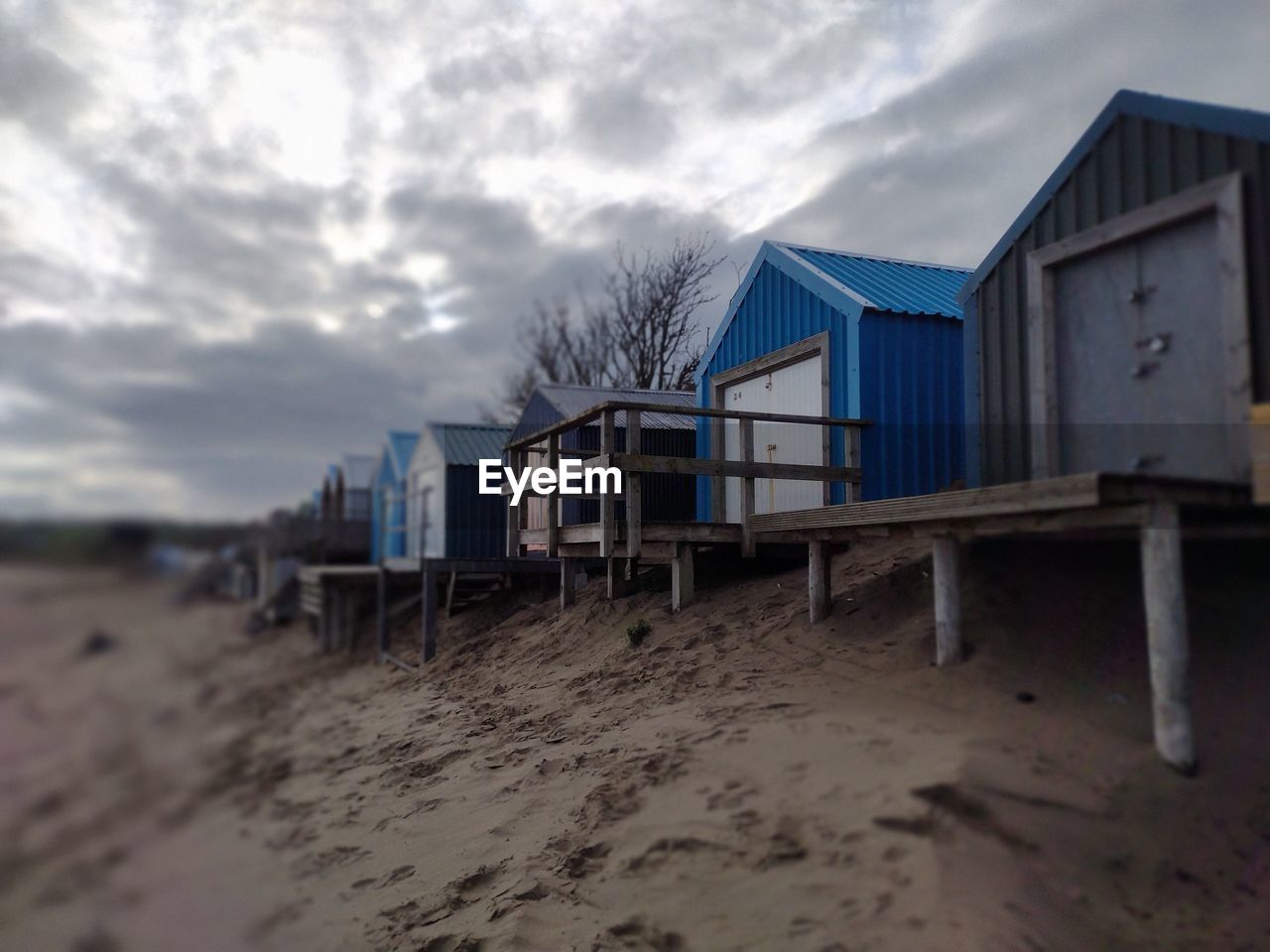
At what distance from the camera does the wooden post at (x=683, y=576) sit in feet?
Result: 31.2

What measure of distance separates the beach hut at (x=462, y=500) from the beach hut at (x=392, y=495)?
106 inches

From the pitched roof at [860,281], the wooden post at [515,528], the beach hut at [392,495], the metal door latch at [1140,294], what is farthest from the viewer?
the beach hut at [392,495]

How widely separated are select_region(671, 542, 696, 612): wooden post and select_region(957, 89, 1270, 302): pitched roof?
352 centimetres

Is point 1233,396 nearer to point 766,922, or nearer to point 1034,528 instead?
point 1034,528

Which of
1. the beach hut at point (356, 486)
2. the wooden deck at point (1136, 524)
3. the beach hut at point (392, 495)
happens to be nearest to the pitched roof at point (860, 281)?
the wooden deck at point (1136, 524)

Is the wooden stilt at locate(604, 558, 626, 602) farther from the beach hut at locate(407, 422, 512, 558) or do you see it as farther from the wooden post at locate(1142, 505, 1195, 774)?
the beach hut at locate(407, 422, 512, 558)

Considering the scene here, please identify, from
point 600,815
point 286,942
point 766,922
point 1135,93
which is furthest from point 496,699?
point 1135,93

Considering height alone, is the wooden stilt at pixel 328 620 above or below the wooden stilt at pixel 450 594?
below

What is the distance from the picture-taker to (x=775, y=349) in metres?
10.9

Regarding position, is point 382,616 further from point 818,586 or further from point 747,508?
point 818,586

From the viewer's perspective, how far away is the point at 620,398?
629 inches

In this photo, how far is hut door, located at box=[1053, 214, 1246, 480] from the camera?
235 inches

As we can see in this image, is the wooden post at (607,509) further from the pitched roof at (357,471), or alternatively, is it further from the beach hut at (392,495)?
the pitched roof at (357,471)

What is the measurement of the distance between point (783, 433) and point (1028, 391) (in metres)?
3.68
